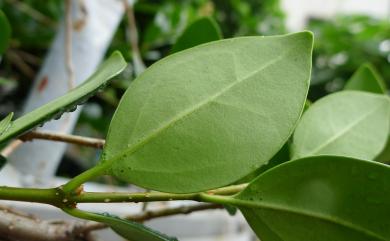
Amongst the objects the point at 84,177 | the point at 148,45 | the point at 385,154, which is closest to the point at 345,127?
the point at 385,154

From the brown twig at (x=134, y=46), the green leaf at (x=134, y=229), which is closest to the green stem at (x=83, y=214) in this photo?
the green leaf at (x=134, y=229)

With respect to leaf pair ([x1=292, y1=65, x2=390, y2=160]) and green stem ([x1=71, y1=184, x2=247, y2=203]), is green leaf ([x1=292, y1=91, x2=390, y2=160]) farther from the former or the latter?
green stem ([x1=71, y1=184, x2=247, y2=203])

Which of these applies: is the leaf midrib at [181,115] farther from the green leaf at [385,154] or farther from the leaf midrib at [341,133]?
the green leaf at [385,154]

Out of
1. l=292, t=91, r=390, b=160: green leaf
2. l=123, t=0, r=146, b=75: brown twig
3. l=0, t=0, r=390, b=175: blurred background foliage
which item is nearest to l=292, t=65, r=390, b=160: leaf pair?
l=292, t=91, r=390, b=160: green leaf

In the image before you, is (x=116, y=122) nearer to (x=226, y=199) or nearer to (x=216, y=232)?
(x=226, y=199)

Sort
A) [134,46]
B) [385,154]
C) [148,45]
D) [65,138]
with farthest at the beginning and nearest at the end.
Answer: [148,45], [134,46], [385,154], [65,138]

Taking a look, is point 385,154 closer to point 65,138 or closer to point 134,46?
point 65,138
